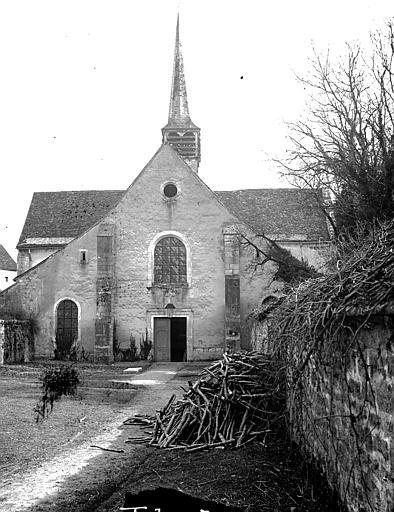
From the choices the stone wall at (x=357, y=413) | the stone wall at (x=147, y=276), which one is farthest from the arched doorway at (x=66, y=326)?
the stone wall at (x=357, y=413)

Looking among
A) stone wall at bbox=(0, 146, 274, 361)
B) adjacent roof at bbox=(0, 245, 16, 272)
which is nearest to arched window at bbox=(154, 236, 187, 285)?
stone wall at bbox=(0, 146, 274, 361)

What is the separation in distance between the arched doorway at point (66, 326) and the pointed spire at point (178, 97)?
20144mm

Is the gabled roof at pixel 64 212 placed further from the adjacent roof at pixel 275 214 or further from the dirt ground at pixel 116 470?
the dirt ground at pixel 116 470

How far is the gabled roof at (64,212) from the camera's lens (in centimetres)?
3494

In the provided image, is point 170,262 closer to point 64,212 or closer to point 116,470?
Answer: point 64,212

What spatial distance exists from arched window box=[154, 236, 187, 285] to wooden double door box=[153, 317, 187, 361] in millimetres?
1739

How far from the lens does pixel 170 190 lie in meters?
26.2

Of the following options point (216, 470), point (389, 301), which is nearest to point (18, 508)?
point (216, 470)

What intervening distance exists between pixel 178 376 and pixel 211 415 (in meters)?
10.6

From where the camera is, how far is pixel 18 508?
608cm

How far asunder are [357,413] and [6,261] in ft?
184

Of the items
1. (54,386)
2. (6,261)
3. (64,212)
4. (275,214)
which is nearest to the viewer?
(54,386)

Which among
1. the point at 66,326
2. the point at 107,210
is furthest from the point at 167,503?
the point at 107,210

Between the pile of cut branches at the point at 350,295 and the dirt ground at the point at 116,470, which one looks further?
the dirt ground at the point at 116,470
